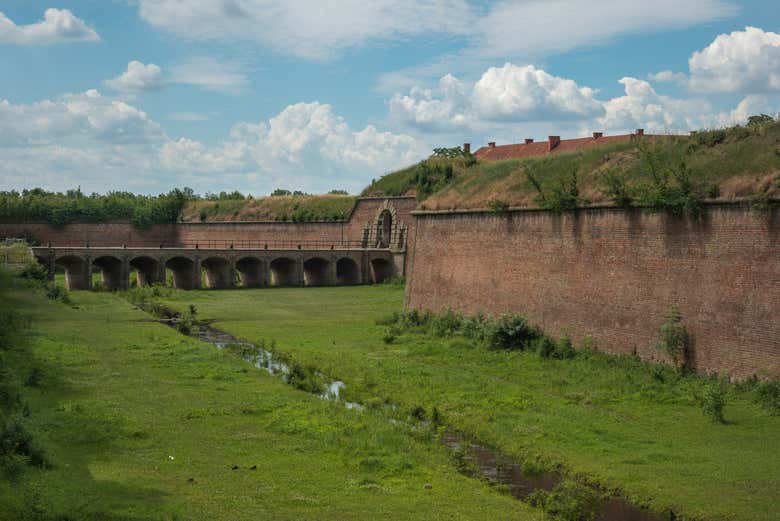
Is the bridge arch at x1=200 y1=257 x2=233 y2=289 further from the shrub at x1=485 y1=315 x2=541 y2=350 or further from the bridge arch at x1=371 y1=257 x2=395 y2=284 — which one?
the shrub at x1=485 y1=315 x2=541 y2=350

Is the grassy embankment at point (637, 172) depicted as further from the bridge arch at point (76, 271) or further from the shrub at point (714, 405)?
the bridge arch at point (76, 271)

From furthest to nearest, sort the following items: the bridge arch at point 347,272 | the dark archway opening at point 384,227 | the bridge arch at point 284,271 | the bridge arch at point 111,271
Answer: the dark archway opening at point 384,227 < the bridge arch at point 347,272 < the bridge arch at point 284,271 < the bridge arch at point 111,271

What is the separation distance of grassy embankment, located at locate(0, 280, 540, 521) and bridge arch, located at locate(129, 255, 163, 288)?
3565 cm

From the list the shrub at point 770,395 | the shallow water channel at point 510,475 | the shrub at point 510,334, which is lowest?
the shallow water channel at point 510,475

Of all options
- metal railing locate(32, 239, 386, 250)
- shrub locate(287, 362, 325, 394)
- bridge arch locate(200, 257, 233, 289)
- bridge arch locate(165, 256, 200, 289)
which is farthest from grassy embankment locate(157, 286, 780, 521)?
metal railing locate(32, 239, 386, 250)

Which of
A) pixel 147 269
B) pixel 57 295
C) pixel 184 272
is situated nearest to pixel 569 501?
pixel 57 295

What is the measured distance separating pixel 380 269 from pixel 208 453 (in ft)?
173

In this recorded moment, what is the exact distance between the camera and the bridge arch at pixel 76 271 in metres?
57.4

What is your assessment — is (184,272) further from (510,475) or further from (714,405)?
(510,475)

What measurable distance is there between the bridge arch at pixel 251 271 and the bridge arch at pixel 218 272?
1365 mm

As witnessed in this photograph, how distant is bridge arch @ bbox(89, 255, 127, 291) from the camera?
58.5 m

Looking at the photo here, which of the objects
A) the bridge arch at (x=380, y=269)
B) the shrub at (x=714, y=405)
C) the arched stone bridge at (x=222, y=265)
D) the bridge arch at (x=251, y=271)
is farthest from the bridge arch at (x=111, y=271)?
the shrub at (x=714, y=405)

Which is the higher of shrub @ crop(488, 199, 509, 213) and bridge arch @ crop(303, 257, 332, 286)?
shrub @ crop(488, 199, 509, 213)

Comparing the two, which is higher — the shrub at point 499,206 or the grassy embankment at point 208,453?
the shrub at point 499,206
